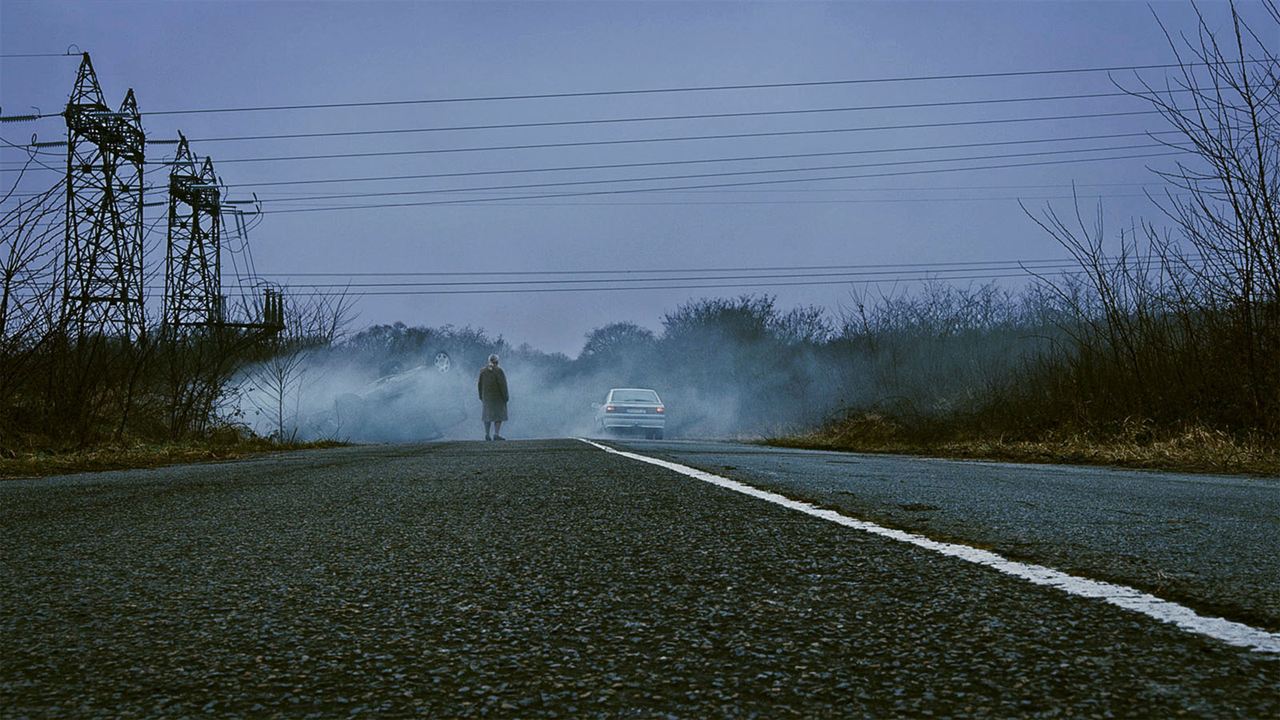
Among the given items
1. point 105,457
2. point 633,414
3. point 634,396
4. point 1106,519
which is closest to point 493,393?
point 633,414

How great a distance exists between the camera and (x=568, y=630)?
210 centimetres

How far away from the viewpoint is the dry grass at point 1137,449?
8984mm

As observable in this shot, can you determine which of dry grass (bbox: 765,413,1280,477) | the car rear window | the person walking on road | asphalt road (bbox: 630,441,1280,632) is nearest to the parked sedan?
the car rear window

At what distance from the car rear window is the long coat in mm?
5742

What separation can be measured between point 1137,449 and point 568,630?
10147mm

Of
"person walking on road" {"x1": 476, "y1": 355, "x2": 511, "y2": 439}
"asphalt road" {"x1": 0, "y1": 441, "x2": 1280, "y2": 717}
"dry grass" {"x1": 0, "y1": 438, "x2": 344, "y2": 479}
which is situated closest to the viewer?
"asphalt road" {"x1": 0, "y1": 441, "x2": 1280, "y2": 717}

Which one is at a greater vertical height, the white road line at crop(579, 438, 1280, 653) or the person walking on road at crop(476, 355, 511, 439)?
the person walking on road at crop(476, 355, 511, 439)

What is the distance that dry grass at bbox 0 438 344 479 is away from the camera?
944 cm

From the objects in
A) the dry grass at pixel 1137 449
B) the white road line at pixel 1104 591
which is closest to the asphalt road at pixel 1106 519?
the white road line at pixel 1104 591

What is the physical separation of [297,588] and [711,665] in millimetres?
1344

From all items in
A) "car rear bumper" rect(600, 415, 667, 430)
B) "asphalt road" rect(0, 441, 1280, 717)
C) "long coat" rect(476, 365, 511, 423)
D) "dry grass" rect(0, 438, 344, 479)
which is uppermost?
"long coat" rect(476, 365, 511, 423)

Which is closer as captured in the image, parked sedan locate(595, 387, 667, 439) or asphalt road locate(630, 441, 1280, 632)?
asphalt road locate(630, 441, 1280, 632)

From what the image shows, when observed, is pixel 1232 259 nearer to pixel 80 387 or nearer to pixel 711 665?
pixel 711 665

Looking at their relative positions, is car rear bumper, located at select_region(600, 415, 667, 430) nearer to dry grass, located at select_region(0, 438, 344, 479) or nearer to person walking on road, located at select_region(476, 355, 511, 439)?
person walking on road, located at select_region(476, 355, 511, 439)
